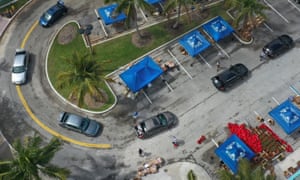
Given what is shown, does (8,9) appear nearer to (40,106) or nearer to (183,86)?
(40,106)

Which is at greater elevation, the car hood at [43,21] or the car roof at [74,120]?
the car hood at [43,21]

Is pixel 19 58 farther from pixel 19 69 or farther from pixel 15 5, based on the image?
pixel 15 5

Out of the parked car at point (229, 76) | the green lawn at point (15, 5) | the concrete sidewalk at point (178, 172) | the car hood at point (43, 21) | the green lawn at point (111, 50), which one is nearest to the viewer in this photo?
the concrete sidewalk at point (178, 172)

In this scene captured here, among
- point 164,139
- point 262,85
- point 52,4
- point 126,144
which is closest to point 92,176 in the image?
point 126,144

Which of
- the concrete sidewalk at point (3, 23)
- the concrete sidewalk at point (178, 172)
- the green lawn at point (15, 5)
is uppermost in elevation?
the green lawn at point (15, 5)

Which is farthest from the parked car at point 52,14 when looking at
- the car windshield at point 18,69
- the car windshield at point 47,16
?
the car windshield at point 18,69

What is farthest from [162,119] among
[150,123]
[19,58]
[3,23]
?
[3,23]

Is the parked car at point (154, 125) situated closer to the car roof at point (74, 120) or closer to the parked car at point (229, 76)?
the car roof at point (74, 120)
